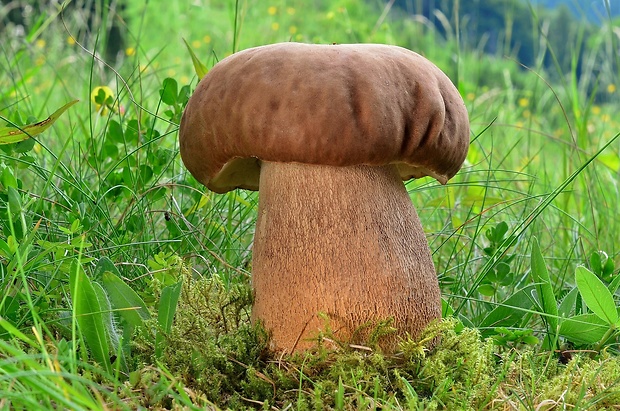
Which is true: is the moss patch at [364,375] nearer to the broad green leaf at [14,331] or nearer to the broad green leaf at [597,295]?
the broad green leaf at [597,295]

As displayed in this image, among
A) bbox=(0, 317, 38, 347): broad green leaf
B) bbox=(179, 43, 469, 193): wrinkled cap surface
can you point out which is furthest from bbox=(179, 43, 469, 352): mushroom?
bbox=(0, 317, 38, 347): broad green leaf

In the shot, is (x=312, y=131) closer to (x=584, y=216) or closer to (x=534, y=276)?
(x=534, y=276)

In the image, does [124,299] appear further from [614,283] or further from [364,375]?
[614,283]

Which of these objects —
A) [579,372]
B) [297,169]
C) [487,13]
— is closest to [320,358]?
[297,169]

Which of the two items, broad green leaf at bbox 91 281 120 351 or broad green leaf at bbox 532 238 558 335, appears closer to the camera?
broad green leaf at bbox 91 281 120 351

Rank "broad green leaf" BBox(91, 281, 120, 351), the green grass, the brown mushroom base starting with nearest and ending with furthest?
Answer: the green grass
"broad green leaf" BBox(91, 281, 120, 351)
the brown mushroom base

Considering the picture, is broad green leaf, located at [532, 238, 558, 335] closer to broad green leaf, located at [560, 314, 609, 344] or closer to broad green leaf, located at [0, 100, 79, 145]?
broad green leaf, located at [560, 314, 609, 344]

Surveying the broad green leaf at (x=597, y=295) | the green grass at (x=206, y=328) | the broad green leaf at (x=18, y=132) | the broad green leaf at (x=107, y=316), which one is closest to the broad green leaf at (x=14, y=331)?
the green grass at (x=206, y=328)

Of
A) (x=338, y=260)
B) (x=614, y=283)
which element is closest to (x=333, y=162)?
(x=338, y=260)

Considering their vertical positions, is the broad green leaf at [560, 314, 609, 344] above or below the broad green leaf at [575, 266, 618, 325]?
below
